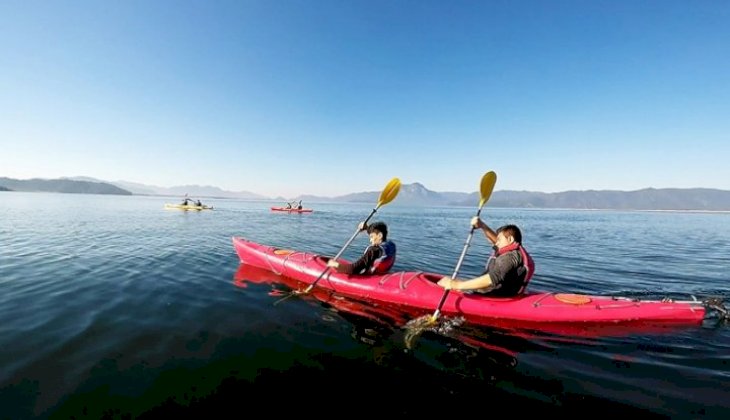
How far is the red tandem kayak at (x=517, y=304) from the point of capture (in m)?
6.56

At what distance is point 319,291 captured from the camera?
30.0 ft

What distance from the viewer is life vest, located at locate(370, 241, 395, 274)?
864 cm

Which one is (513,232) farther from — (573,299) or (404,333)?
(404,333)

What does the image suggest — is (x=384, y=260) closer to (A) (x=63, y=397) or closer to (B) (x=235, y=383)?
(B) (x=235, y=383)

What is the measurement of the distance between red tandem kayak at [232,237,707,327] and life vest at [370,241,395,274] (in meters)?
0.23

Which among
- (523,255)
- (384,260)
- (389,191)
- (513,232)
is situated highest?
(389,191)

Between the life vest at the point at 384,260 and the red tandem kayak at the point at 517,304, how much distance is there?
0.76ft

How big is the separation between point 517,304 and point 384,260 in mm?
3221

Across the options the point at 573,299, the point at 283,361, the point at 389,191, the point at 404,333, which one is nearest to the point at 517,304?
the point at 573,299

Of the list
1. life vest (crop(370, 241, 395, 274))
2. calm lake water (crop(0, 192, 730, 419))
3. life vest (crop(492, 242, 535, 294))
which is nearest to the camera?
calm lake water (crop(0, 192, 730, 419))

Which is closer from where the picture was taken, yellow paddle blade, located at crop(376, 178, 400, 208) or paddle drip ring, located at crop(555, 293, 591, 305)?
paddle drip ring, located at crop(555, 293, 591, 305)

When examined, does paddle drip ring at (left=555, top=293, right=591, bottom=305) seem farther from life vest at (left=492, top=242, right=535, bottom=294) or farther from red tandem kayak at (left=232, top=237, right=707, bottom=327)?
life vest at (left=492, top=242, right=535, bottom=294)

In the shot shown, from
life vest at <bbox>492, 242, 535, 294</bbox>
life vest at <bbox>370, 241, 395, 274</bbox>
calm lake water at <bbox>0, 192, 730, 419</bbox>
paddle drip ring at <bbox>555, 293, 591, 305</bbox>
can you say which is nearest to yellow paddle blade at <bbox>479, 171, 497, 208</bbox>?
life vest at <bbox>370, 241, 395, 274</bbox>

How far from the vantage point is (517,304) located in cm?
693
